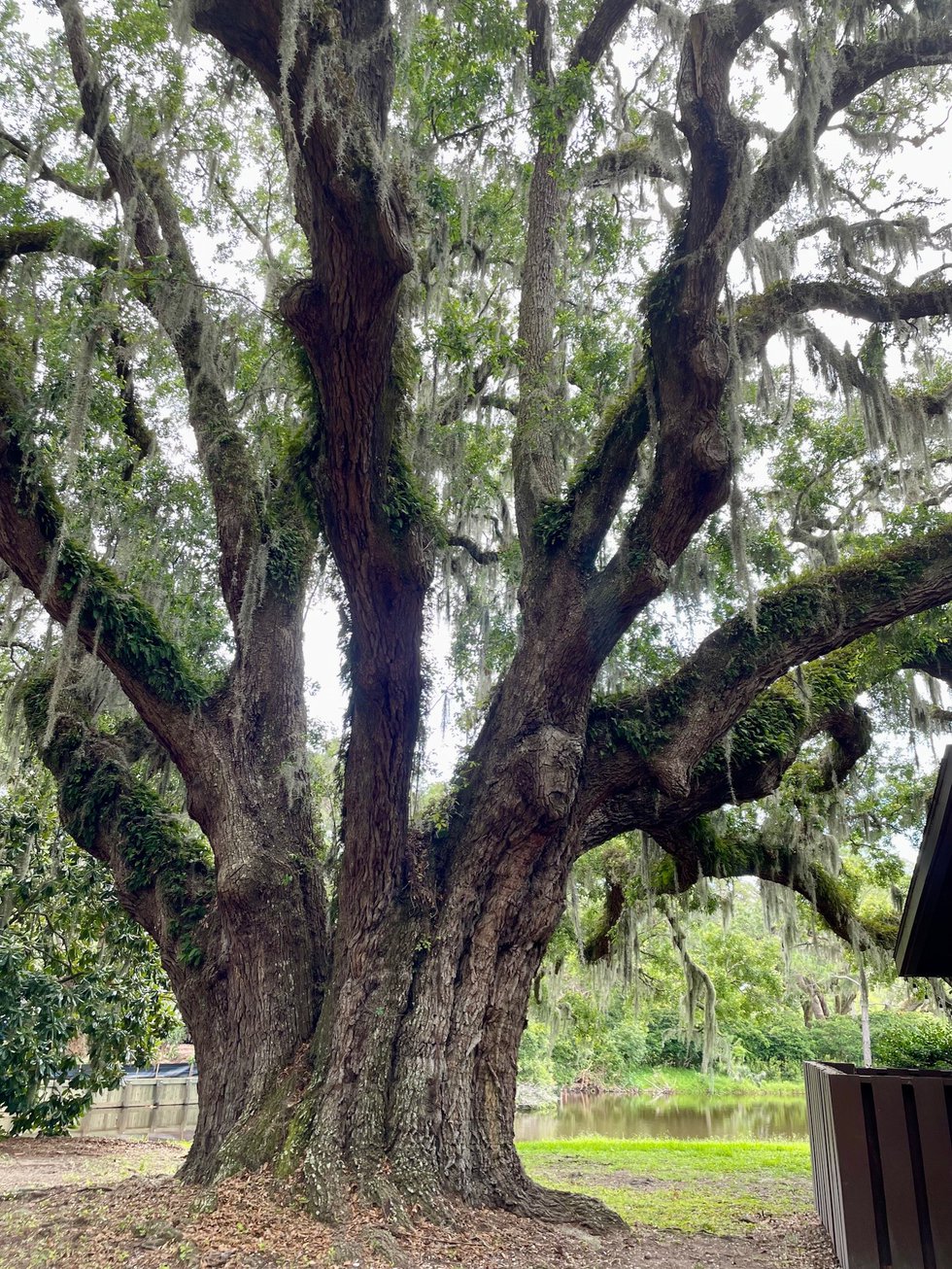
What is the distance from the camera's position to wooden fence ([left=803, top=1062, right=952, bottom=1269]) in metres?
3.54

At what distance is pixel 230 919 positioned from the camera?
16.3 ft

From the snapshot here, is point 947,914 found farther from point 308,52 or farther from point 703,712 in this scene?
point 308,52

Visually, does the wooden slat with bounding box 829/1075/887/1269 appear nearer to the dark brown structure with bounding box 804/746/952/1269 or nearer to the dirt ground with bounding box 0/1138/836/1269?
the dark brown structure with bounding box 804/746/952/1269

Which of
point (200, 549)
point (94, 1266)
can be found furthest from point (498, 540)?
point (94, 1266)

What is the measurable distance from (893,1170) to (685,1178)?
490 cm

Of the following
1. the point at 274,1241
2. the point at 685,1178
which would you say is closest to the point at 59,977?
the point at 685,1178

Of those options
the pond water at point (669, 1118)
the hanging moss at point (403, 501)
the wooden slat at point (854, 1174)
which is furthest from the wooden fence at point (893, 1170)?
the pond water at point (669, 1118)

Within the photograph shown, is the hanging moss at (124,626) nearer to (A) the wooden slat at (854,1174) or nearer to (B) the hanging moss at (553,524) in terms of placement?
(B) the hanging moss at (553,524)

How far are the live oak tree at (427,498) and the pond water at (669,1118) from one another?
26.2ft

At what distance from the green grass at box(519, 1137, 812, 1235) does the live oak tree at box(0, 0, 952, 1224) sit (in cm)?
198

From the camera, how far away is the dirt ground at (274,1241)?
341 centimetres

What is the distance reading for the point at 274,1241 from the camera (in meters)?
3.50

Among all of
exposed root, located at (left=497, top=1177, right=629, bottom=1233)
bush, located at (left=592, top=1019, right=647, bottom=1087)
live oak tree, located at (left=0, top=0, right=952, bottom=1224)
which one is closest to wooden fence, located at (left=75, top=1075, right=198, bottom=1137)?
live oak tree, located at (left=0, top=0, right=952, bottom=1224)

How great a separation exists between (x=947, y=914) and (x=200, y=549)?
584 centimetres
